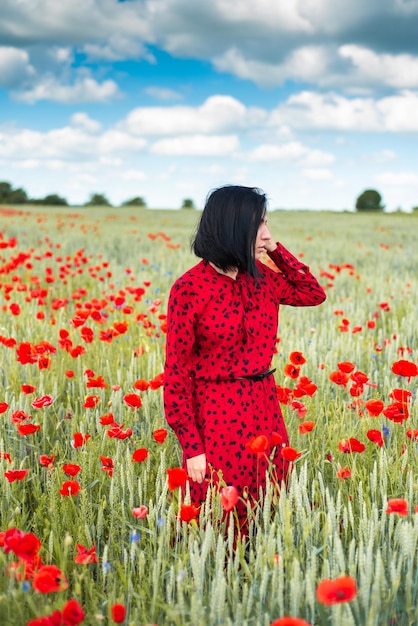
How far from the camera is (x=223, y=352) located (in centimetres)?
219

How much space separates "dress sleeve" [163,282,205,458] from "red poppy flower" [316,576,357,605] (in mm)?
1018

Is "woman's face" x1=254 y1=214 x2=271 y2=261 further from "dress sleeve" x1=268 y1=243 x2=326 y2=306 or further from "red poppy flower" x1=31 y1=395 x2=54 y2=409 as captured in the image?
"red poppy flower" x1=31 y1=395 x2=54 y2=409

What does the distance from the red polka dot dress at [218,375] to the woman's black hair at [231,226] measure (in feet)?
0.33

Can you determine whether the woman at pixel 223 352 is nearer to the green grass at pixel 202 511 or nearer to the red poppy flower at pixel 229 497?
the green grass at pixel 202 511

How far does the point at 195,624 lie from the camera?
1.45 m

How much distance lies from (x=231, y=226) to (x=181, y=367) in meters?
0.50

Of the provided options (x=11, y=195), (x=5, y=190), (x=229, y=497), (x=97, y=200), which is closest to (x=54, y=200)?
(x=97, y=200)

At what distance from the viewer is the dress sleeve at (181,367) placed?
2.10 m

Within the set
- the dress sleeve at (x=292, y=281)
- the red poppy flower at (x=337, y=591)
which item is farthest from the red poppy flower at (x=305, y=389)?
the red poppy flower at (x=337, y=591)

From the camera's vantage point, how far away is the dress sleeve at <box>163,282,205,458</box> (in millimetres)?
2102

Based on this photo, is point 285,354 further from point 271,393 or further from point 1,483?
point 1,483

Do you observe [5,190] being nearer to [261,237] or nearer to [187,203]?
[187,203]

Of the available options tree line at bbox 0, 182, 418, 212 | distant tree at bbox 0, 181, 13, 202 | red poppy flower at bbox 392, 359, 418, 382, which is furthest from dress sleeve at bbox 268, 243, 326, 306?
distant tree at bbox 0, 181, 13, 202

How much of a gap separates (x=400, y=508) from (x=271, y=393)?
0.81 meters
